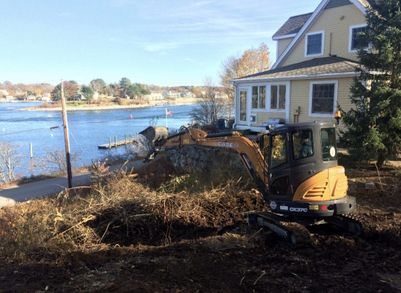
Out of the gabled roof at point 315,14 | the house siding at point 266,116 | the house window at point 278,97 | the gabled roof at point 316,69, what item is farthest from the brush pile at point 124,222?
the gabled roof at point 315,14

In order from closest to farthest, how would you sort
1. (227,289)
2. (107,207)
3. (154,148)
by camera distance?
(227,289) < (107,207) < (154,148)

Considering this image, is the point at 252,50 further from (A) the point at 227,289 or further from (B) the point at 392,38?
(A) the point at 227,289

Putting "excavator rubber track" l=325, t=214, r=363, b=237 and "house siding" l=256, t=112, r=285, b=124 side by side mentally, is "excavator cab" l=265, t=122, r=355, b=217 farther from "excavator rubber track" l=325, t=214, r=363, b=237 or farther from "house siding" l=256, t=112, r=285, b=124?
"house siding" l=256, t=112, r=285, b=124

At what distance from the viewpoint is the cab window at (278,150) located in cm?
706

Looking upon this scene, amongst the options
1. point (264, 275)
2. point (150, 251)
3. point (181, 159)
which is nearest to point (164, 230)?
point (150, 251)

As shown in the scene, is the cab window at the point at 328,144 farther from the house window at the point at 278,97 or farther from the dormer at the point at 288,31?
the dormer at the point at 288,31

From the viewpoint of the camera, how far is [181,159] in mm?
19031

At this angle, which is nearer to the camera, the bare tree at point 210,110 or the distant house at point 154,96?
the bare tree at point 210,110

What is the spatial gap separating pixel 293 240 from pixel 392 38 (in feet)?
26.3

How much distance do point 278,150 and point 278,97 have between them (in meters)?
13.7

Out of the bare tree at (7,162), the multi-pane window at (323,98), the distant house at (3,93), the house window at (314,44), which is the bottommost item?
the bare tree at (7,162)

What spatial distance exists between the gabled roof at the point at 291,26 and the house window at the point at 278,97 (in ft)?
18.6

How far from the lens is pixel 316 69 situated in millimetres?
18438

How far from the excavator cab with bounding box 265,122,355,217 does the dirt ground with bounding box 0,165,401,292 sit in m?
0.71
